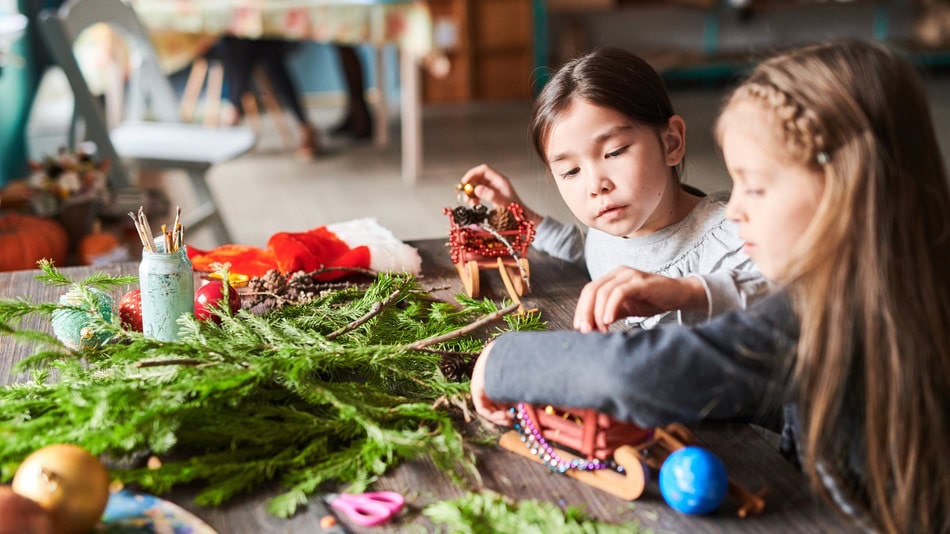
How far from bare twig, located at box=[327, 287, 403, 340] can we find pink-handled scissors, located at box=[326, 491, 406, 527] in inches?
11.4

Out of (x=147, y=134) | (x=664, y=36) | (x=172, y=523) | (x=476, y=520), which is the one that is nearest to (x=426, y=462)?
(x=476, y=520)

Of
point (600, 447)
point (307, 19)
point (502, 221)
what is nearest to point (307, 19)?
point (307, 19)

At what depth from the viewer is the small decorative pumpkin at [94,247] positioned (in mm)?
2996

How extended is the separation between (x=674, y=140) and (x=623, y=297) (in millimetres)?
480

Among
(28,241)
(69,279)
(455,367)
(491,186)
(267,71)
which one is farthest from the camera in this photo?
(267,71)

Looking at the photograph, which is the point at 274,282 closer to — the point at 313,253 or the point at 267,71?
the point at 313,253

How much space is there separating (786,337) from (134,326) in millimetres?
778

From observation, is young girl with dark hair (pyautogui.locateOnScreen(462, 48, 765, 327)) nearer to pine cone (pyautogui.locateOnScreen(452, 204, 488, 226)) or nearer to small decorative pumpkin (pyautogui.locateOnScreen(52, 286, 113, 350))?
pine cone (pyautogui.locateOnScreen(452, 204, 488, 226))

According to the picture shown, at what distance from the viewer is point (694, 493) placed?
0.77 meters

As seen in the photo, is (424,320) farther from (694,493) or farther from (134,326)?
(694,493)

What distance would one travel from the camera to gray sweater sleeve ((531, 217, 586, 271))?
5.00ft

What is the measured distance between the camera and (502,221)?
1.39m

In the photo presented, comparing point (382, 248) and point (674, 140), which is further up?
point (674, 140)

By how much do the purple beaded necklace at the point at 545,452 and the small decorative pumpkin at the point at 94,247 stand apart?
2446mm
